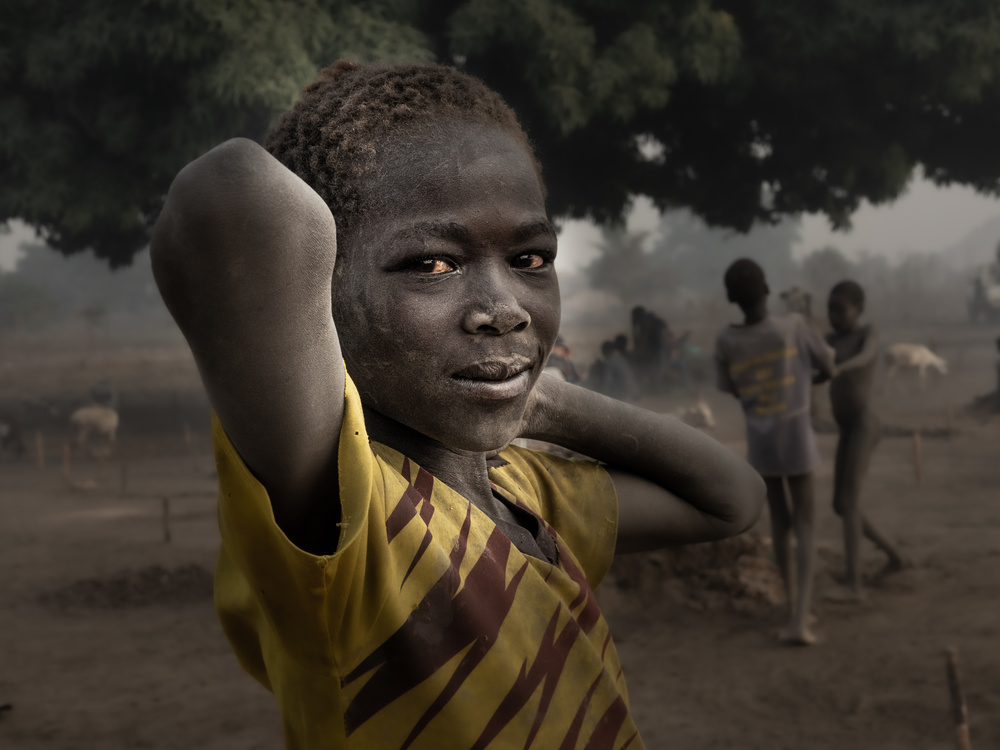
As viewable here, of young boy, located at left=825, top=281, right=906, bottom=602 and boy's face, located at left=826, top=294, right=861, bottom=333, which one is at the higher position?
boy's face, located at left=826, top=294, right=861, bottom=333

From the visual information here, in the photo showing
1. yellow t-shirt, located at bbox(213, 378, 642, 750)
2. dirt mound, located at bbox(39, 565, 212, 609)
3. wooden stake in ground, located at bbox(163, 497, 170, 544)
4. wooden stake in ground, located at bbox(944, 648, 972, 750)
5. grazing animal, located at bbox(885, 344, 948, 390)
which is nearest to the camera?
yellow t-shirt, located at bbox(213, 378, 642, 750)

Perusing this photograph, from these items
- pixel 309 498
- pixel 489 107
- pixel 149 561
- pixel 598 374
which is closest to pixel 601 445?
pixel 489 107

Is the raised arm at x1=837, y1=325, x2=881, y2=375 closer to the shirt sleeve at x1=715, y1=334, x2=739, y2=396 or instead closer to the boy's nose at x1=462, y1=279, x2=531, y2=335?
the shirt sleeve at x1=715, y1=334, x2=739, y2=396

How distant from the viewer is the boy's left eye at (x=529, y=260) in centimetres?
114

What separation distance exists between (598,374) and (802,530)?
31.3 ft

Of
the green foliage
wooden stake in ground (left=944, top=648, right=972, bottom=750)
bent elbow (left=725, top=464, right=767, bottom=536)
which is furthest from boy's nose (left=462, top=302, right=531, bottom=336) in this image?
the green foliage

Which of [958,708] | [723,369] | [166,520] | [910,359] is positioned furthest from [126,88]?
[910,359]

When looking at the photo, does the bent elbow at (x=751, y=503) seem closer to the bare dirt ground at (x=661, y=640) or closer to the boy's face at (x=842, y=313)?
the bare dirt ground at (x=661, y=640)

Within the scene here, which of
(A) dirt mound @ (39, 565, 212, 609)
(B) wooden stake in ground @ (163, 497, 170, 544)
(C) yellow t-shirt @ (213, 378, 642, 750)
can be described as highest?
(C) yellow t-shirt @ (213, 378, 642, 750)

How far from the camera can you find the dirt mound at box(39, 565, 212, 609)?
685 cm

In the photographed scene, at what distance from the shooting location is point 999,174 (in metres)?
13.6

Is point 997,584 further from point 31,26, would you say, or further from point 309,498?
point 31,26

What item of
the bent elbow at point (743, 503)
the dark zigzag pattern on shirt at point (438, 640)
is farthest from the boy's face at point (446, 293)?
the bent elbow at point (743, 503)

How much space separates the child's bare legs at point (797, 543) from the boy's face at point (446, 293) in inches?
174
